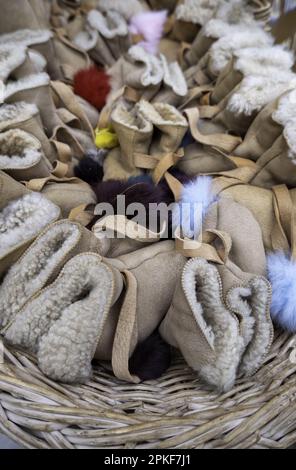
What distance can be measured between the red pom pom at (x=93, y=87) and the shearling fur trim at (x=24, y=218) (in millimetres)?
368

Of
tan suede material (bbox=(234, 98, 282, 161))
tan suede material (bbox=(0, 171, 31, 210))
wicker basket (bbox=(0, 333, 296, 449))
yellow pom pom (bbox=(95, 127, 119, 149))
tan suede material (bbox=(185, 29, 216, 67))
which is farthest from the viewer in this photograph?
tan suede material (bbox=(185, 29, 216, 67))

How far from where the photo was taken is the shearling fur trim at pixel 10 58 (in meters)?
0.71

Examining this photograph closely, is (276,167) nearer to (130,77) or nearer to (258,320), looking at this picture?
(258,320)

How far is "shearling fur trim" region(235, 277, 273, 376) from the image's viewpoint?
54cm

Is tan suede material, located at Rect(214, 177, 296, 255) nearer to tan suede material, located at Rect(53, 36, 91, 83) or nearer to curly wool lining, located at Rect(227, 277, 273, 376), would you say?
curly wool lining, located at Rect(227, 277, 273, 376)

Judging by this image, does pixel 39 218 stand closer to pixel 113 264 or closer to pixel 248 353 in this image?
pixel 113 264

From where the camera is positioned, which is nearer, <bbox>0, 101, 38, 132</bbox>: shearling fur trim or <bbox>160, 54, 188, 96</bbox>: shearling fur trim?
<bbox>0, 101, 38, 132</bbox>: shearling fur trim

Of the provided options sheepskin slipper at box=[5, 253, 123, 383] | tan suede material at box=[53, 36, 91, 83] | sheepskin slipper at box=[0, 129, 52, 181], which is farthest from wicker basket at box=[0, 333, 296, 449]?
tan suede material at box=[53, 36, 91, 83]

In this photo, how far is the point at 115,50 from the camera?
39.6 inches

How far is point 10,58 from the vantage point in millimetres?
725

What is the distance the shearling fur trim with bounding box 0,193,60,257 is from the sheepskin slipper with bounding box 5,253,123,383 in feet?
0.27

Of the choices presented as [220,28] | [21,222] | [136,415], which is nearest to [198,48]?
[220,28]

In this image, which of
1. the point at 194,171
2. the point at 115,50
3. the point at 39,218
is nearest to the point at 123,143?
the point at 194,171

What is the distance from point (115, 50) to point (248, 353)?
0.76m
